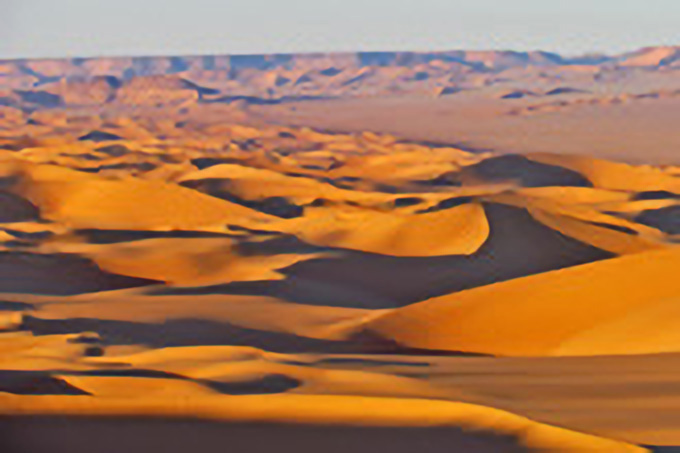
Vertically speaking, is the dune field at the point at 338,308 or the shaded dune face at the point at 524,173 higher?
the shaded dune face at the point at 524,173

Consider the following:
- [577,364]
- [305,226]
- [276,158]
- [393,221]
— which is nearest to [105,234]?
[305,226]

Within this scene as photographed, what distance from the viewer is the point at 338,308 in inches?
379

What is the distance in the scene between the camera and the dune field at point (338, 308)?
5039 millimetres

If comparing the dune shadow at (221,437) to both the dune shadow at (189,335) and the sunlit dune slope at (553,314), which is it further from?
the dune shadow at (189,335)

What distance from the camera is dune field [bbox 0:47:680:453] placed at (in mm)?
5039

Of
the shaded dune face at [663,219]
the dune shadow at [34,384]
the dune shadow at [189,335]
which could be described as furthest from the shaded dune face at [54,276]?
the shaded dune face at [663,219]

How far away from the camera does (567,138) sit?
4500 centimetres

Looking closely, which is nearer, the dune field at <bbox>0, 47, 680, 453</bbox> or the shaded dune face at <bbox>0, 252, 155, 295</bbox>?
the dune field at <bbox>0, 47, 680, 453</bbox>

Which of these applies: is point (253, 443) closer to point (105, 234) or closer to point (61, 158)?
point (105, 234)

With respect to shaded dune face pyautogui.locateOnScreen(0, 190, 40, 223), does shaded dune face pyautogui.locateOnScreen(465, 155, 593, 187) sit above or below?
above

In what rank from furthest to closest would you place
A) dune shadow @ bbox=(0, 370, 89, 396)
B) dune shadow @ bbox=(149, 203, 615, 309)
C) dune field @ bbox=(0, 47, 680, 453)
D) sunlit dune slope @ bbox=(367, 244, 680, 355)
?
dune shadow @ bbox=(149, 203, 615, 309), sunlit dune slope @ bbox=(367, 244, 680, 355), dune shadow @ bbox=(0, 370, 89, 396), dune field @ bbox=(0, 47, 680, 453)

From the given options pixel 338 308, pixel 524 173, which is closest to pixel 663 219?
pixel 338 308

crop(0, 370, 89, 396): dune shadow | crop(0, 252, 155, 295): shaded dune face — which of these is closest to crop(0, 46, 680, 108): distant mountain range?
crop(0, 252, 155, 295): shaded dune face

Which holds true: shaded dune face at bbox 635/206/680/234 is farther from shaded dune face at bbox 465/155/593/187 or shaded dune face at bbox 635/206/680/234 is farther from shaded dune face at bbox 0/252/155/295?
shaded dune face at bbox 0/252/155/295
